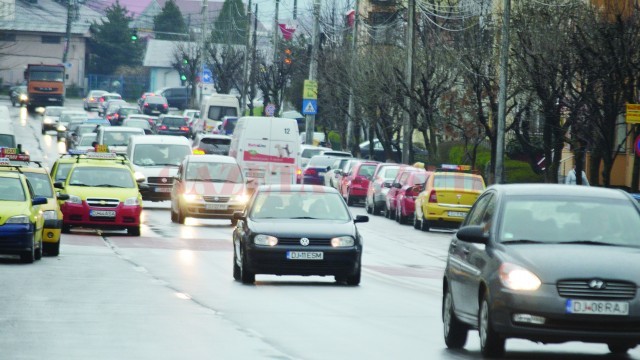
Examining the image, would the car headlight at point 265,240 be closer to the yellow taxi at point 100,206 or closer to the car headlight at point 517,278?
the car headlight at point 517,278

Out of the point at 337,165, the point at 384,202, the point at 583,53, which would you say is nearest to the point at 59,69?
the point at 337,165

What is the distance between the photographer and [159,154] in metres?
45.7

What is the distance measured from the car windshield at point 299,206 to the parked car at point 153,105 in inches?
3681

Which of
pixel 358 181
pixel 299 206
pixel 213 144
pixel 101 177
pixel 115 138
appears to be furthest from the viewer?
pixel 213 144

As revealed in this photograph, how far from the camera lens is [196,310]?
57.6 ft

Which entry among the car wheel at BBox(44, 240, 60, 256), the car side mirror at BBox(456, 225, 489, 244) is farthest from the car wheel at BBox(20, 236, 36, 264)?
the car side mirror at BBox(456, 225, 489, 244)

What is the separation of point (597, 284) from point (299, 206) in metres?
11.1

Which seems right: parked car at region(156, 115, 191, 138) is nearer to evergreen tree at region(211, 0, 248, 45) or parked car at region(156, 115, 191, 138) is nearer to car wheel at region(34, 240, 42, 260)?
evergreen tree at region(211, 0, 248, 45)

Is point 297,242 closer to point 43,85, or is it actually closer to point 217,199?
point 217,199

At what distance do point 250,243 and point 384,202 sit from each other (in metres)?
26.7

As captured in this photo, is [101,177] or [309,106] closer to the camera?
[101,177]

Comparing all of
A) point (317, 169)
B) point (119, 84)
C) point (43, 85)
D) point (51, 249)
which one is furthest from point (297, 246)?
point (119, 84)

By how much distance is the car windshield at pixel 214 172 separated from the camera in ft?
129

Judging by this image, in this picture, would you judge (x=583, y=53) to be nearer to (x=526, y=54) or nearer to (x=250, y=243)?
(x=526, y=54)
